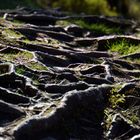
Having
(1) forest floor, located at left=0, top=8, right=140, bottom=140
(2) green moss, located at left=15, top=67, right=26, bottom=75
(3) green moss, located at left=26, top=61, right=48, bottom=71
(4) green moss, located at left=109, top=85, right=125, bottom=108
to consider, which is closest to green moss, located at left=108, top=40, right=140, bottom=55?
(1) forest floor, located at left=0, top=8, right=140, bottom=140

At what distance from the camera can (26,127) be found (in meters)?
7.10

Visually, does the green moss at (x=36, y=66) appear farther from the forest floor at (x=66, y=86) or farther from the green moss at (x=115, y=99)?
the green moss at (x=115, y=99)

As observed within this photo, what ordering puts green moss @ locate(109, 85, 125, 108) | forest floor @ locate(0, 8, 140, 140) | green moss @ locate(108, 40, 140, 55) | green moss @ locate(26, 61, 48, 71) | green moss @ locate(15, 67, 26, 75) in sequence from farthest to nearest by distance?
green moss @ locate(108, 40, 140, 55) → green moss @ locate(26, 61, 48, 71) → green moss @ locate(15, 67, 26, 75) → green moss @ locate(109, 85, 125, 108) → forest floor @ locate(0, 8, 140, 140)

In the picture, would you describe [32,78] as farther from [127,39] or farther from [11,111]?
[127,39]

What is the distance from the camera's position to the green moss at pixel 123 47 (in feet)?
42.1

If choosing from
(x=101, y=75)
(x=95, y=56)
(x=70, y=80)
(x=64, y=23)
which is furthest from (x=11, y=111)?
(x=64, y=23)

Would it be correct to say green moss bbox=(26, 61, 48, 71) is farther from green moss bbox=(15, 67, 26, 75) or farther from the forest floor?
green moss bbox=(15, 67, 26, 75)

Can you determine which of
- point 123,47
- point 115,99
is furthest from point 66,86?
point 123,47

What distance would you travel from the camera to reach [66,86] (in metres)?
9.01

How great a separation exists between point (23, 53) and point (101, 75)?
178 centimetres

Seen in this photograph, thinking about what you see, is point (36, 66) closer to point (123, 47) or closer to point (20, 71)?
point (20, 71)

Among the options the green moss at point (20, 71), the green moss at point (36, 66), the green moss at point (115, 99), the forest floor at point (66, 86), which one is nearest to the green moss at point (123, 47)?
the forest floor at point (66, 86)

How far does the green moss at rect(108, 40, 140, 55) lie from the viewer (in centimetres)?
1283

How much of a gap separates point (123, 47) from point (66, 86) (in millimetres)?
4408
